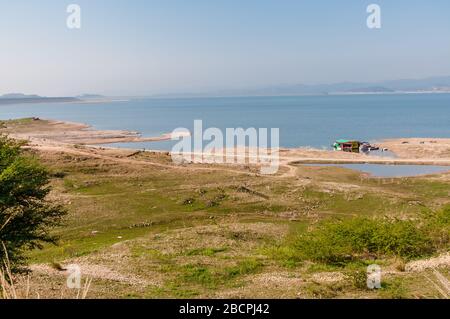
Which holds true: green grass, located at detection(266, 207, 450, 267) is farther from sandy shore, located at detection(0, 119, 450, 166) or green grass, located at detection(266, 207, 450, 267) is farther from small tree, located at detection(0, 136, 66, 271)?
sandy shore, located at detection(0, 119, 450, 166)

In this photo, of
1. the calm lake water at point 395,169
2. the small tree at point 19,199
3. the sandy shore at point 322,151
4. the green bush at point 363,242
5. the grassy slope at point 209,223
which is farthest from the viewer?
the sandy shore at point 322,151

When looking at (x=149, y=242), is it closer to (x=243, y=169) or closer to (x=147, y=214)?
(x=147, y=214)

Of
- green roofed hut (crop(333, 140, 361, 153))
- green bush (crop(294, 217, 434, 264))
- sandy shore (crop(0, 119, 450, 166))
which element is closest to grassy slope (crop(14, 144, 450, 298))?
green bush (crop(294, 217, 434, 264))

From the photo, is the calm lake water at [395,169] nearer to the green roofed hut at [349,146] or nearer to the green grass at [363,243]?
the green roofed hut at [349,146]

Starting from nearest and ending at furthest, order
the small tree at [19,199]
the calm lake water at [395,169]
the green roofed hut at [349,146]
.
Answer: the small tree at [19,199]
the calm lake water at [395,169]
the green roofed hut at [349,146]

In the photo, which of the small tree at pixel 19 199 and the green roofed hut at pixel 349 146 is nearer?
the small tree at pixel 19 199

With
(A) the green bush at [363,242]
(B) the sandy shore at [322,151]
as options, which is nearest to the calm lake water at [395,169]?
(B) the sandy shore at [322,151]

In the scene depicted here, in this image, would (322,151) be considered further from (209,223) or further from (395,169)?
(209,223)

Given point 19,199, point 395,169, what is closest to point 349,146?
point 395,169

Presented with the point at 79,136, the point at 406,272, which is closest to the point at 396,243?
the point at 406,272

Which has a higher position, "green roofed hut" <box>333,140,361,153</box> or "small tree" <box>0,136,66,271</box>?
"small tree" <box>0,136,66,271</box>

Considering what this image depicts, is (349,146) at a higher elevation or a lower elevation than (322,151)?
higher
